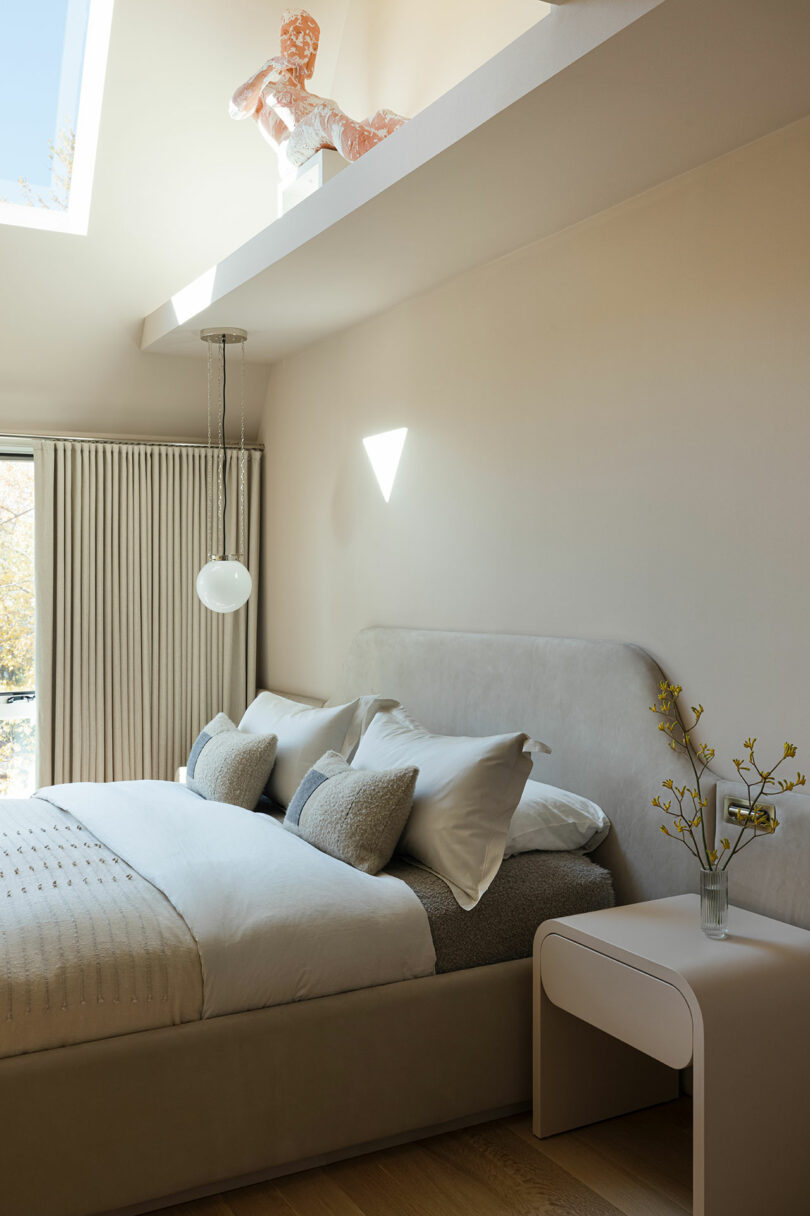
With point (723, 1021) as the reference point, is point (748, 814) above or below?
above

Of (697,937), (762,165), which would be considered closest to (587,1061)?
(697,937)

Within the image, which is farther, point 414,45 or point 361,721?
point 414,45

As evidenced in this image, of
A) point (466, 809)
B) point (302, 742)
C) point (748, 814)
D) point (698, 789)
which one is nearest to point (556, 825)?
point (466, 809)

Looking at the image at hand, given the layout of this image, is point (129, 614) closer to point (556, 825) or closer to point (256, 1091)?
point (556, 825)

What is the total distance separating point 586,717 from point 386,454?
1.51 m

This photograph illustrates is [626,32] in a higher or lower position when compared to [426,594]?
higher

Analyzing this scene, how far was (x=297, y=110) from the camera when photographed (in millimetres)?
3443

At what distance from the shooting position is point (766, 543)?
2.33 m

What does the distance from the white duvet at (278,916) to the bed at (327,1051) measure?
0.04ft

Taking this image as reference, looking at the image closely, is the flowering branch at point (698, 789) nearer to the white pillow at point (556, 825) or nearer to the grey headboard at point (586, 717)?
the grey headboard at point (586, 717)

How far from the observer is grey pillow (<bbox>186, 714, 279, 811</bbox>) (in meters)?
3.34

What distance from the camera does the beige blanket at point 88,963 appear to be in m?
1.99

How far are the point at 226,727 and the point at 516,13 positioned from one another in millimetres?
2455

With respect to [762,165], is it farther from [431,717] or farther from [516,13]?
[431,717]
